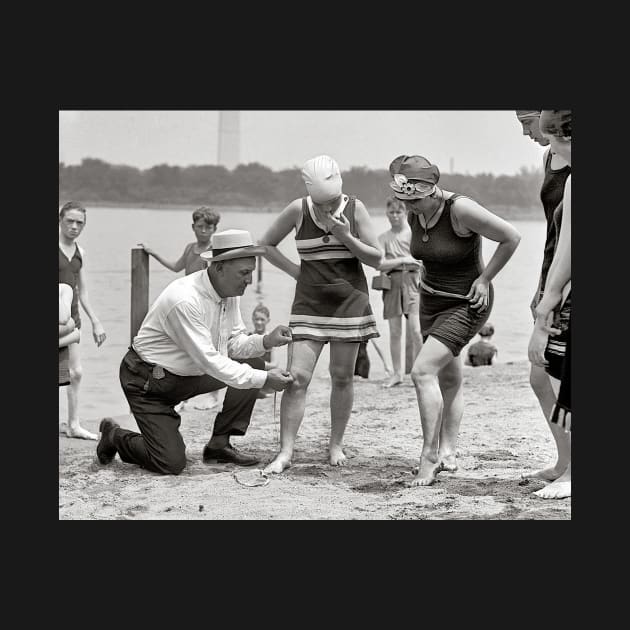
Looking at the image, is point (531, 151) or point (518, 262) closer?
point (531, 151)

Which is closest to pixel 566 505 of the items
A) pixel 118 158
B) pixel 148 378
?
pixel 148 378

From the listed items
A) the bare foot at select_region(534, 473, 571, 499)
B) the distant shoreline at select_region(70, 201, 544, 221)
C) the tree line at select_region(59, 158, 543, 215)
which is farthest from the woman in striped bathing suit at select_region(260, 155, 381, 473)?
the distant shoreline at select_region(70, 201, 544, 221)

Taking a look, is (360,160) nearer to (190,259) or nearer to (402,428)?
(190,259)

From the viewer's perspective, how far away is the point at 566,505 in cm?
550

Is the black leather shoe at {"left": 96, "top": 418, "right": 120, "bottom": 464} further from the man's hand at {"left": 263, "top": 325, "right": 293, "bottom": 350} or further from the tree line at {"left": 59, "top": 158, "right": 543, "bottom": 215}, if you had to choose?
the tree line at {"left": 59, "top": 158, "right": 543, "bottom": 215}

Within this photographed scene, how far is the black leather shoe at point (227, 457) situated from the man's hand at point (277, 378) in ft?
2.16

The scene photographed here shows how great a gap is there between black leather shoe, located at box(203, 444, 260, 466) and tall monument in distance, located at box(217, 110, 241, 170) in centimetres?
245

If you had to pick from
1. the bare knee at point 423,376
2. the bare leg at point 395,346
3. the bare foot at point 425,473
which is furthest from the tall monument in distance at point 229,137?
the bare foot at point 425,473

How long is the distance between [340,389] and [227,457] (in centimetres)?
82

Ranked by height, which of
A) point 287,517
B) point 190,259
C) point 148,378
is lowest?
point 287,517

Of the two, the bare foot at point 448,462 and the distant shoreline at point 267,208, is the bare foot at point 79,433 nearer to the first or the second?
the distant shoreline at point 267,208

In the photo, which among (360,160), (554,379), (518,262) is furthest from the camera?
(518,262)

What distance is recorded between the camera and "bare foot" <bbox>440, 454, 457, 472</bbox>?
244 inches

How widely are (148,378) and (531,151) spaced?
3655mm
